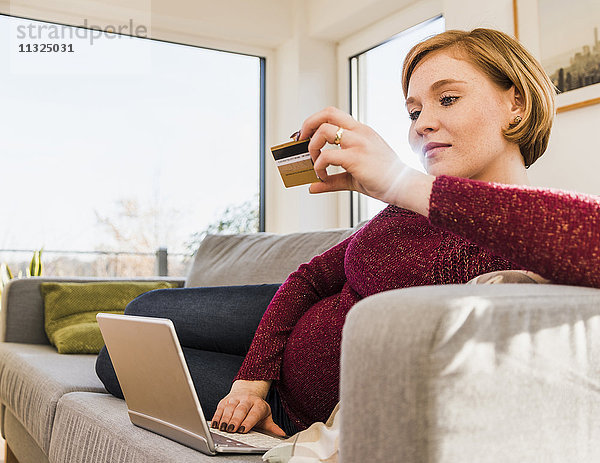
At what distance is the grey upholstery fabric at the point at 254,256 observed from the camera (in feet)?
7.06

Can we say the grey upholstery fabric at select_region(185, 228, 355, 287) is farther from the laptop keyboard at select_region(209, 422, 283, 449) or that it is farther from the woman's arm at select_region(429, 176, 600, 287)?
the woman's arm at select_region(429, 176, 600, 287)

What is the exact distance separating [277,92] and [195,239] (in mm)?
1113

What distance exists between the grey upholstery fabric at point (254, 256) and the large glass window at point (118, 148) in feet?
3.51

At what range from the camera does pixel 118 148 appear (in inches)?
147

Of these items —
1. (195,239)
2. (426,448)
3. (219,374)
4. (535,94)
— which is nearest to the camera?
(426,448)

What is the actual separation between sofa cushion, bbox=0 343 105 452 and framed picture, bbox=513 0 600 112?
6.04 feet

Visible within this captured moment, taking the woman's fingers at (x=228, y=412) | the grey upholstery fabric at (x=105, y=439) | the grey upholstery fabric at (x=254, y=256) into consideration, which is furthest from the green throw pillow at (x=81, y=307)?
the woman's fingers at (x=228, y=412)

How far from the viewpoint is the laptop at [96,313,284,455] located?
0.83 m

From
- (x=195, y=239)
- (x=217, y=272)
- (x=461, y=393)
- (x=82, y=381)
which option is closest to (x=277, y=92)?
(x=195, y=239)

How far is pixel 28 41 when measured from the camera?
3557 mm

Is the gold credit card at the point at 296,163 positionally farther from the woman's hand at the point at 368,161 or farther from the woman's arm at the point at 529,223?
the woman's arm at the point at 529,223

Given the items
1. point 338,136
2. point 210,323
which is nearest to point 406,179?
point 338,136

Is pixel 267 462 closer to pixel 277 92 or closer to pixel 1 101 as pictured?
pixel 1 101

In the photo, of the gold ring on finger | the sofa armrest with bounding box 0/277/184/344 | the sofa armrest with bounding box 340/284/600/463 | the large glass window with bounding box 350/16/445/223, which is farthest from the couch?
the large glass window with bounding box 350/16/445/223
